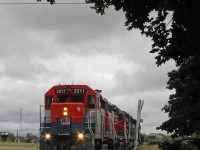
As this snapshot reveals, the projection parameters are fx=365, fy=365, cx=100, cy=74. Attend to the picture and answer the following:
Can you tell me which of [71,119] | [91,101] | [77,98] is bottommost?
[71,119]

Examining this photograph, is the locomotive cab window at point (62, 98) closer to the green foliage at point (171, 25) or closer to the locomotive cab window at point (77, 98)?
the locomotive cab window at point (77, 98)

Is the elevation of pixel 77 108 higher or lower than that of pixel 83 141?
higher

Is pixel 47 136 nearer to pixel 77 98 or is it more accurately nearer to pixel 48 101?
pixel 48 101

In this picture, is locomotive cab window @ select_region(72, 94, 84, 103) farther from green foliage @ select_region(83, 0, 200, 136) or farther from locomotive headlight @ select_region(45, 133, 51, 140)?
green foliage @ select_region(83, 0, 200, 136)

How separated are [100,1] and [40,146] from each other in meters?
14.0

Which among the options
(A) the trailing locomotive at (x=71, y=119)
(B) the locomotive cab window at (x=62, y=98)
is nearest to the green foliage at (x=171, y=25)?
(A) the trailing locomotive at (x=71, y=119)

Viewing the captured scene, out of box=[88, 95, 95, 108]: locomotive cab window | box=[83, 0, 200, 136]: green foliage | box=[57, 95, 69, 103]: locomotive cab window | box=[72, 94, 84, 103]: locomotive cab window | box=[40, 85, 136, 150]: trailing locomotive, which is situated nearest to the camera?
box=[83, 0, 200, 136]: green foliage

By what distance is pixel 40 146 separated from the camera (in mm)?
19547

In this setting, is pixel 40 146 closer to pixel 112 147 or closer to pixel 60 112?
pixel 60 112

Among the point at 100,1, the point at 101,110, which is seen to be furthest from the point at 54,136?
the point at 100,1

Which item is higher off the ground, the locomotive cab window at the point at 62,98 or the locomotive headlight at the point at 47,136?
the locomotive cab window at the point at 62,98

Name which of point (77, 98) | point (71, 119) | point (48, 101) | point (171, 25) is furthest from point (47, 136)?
point (171, 25)

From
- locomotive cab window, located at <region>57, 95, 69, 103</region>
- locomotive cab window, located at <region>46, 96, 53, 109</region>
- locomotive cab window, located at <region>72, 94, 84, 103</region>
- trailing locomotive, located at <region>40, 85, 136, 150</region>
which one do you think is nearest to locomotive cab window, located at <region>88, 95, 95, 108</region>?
trailing locomotive, located at <region>40, 85, 136, 150</region>

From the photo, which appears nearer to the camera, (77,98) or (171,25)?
(171,25)
